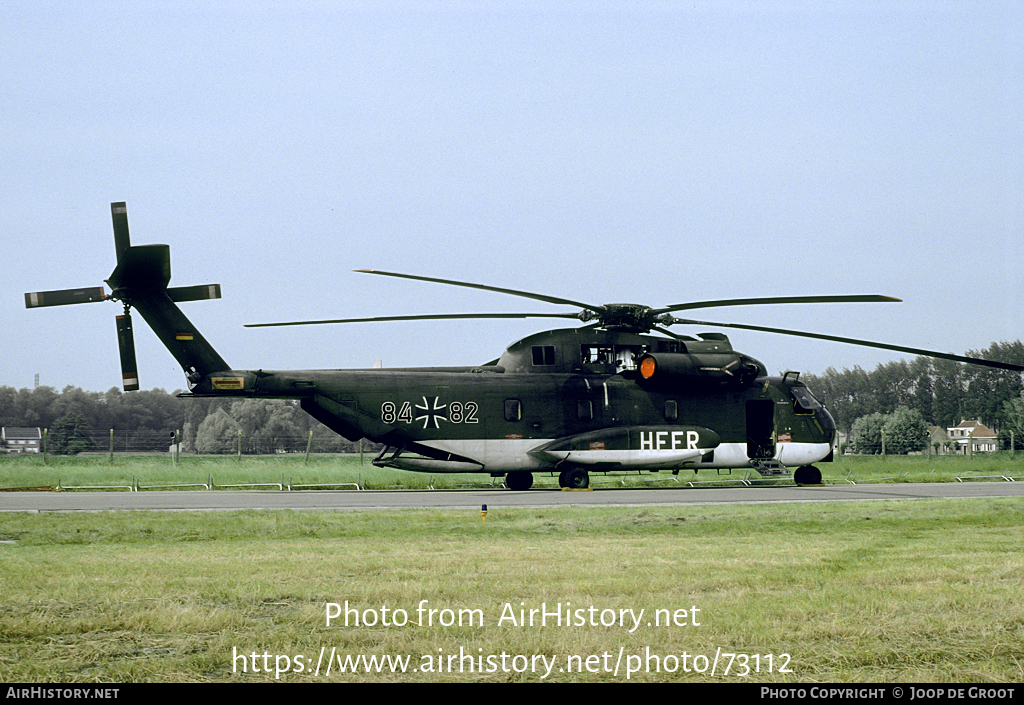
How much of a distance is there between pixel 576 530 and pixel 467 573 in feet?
18.3

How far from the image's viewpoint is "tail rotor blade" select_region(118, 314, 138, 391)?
24812 millimetres

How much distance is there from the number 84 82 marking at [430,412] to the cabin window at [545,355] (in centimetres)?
248

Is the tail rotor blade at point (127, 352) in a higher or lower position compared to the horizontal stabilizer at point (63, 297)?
lower

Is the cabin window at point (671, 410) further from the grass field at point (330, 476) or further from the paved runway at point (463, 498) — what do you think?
the grass field at point (330, 476)

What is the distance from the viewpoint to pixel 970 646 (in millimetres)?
6688

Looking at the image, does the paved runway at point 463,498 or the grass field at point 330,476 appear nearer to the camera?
the paved runway at point 463,498

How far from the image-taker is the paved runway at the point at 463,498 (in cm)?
2136

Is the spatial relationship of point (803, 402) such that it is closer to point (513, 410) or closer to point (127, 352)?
point (513, 410)

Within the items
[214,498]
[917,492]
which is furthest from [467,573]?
[917,492]

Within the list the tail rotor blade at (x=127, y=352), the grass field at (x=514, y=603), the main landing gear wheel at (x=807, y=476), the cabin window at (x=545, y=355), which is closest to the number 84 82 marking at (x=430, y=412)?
the cabin window at (x=545, y=355)

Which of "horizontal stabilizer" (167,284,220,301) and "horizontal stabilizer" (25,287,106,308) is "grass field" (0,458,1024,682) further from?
"horizontal stabilizer" (167,284,220,301)

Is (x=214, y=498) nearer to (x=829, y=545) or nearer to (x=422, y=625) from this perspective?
(x=829, y=545)

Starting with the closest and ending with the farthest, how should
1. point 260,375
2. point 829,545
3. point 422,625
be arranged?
point 422,625 → point 829,545 → point 260,375

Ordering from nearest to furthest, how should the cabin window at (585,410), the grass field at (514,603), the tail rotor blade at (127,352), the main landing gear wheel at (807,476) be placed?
1. the grass field at (514,603)
2. the tail rotor blade at (127,352)
3. the cabin window at (585,410)
4. the main landing gear wheel at (807,476)
